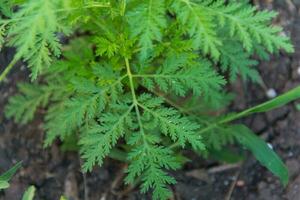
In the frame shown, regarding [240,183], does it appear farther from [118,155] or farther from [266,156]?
[118,155]

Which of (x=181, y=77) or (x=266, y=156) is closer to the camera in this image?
(x=181, y=77)

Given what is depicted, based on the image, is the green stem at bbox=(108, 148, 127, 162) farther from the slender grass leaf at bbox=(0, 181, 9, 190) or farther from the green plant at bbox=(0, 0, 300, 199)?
the slender grass leaf at bbox=(0, 181, 9, 190)

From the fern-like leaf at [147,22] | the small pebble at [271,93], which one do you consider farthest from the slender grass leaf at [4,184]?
the small pebble at [271,93]

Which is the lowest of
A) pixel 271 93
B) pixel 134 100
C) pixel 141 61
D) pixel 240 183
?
pixel 240 183

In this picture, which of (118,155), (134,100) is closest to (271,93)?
(118,155)

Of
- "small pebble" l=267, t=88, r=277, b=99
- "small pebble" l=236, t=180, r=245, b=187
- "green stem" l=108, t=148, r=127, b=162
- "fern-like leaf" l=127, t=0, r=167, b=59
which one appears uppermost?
"fern-like leaf" l=127, t=0, r=167, b=59

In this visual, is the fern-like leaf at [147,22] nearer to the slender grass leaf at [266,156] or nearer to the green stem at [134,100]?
the green stem at [134,100]

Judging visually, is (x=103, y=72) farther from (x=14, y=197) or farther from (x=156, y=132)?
(x=14, y=197)

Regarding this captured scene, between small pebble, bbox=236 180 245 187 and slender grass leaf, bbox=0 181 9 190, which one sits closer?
slender grass leaf, bbox=0 181 9 190

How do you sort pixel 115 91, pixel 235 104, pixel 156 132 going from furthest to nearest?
pixel 235 104 < pixel 156 132 < pixel 115 91

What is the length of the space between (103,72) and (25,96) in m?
0.89

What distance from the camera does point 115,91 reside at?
2.18 m

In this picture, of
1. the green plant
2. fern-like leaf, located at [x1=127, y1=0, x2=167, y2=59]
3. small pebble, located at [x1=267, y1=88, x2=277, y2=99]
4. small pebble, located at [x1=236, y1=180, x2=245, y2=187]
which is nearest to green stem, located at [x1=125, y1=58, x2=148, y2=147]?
the green plant

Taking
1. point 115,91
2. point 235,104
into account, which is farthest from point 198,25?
point 235,104
